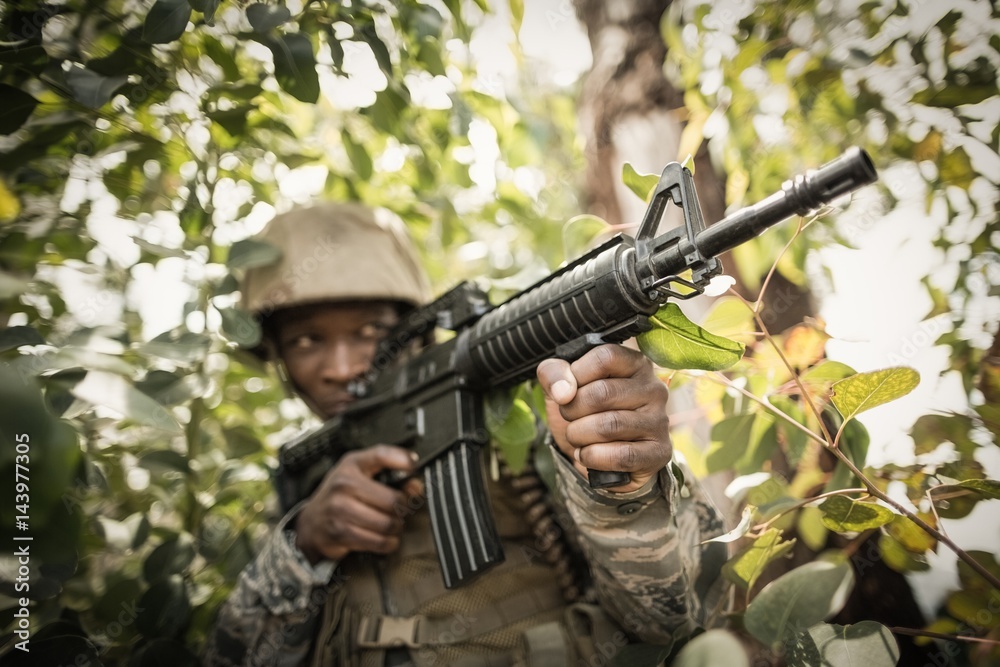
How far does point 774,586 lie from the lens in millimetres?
998

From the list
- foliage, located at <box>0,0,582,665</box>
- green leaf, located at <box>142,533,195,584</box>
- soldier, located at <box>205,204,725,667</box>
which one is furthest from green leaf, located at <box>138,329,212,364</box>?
green leaf, located at <box>142,533,195,584</box>

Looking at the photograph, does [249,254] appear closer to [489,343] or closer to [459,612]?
[489,343]

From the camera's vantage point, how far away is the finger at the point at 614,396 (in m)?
1.07

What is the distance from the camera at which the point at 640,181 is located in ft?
3.84

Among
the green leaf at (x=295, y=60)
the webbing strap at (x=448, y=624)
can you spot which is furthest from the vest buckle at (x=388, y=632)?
the green leaf at (x=295, y=60)

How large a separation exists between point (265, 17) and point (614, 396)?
1.26 m

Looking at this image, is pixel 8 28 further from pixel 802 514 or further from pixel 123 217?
pixel 802 514

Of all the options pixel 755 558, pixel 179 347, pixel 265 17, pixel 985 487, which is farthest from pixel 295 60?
pixel 985 487

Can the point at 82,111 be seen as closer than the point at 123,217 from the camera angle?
Yes

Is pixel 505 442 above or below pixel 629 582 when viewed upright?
above

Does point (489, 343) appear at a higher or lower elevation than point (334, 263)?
lower

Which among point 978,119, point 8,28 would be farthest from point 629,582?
point 8,28

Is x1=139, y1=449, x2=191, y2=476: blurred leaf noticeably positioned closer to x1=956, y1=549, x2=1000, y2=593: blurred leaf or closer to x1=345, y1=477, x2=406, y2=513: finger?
x1=345, y1=477, x2=406, y2=513: finger

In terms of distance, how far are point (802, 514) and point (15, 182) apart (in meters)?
2.43
